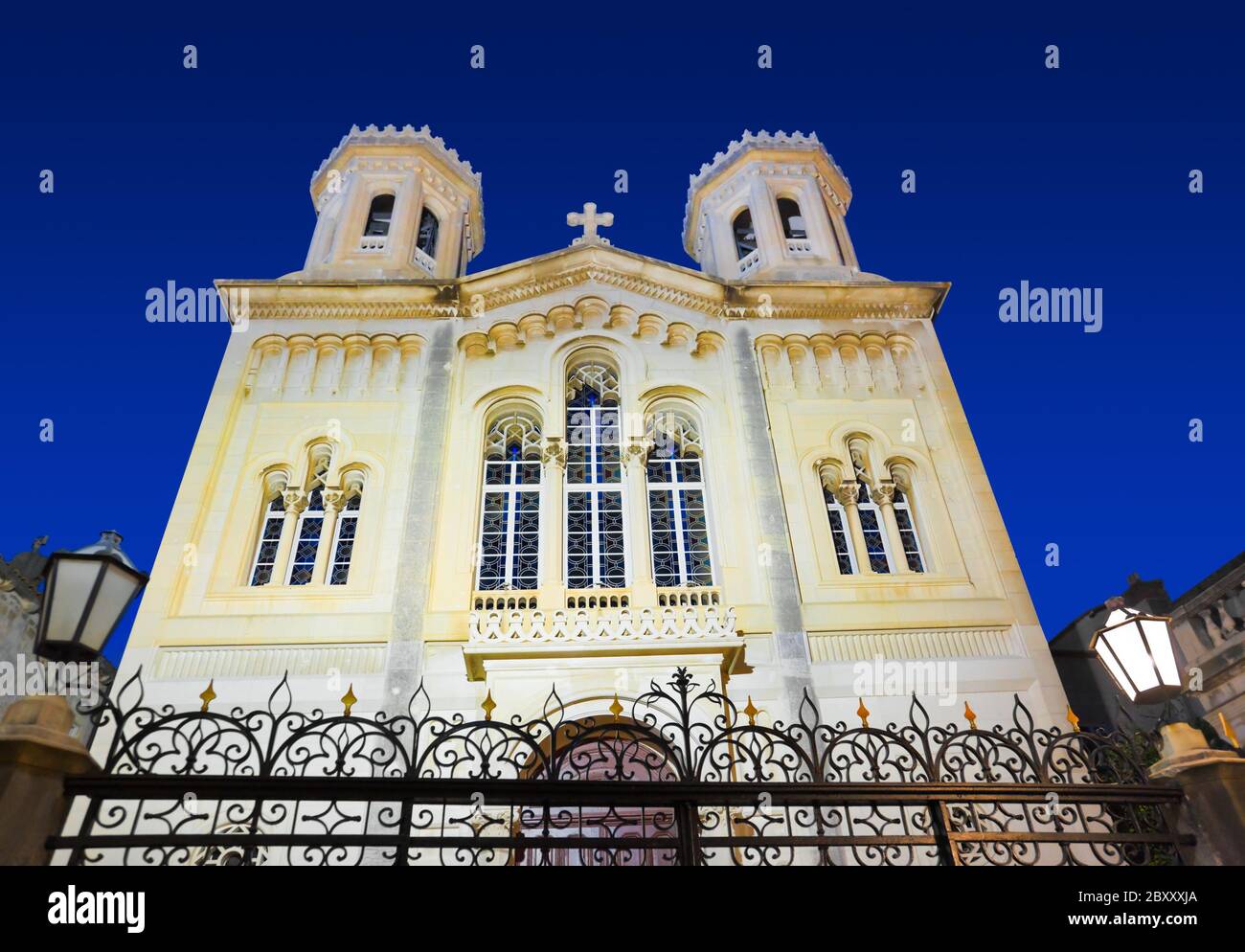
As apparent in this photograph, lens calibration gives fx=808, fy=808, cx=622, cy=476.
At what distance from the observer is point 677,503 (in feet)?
42.9

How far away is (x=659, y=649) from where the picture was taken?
415 inches

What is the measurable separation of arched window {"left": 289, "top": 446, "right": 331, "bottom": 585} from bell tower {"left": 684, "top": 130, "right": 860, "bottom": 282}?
381 inches

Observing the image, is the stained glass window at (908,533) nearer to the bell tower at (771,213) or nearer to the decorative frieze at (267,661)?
the bell tower at (771,213)

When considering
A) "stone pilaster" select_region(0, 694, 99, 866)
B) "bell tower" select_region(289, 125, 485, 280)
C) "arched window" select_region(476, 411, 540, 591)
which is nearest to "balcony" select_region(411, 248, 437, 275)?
"bell tower" select_region(289, 125, 485, 280)

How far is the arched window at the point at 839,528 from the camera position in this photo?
481 inches

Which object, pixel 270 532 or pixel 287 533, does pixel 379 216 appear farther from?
pixel 287 533

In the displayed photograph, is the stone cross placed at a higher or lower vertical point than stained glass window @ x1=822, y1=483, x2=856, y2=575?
higher

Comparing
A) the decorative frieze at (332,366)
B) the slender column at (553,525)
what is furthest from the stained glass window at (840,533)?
the decorative frieze at (332,366)

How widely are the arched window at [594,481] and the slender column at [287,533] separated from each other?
408 centimetres

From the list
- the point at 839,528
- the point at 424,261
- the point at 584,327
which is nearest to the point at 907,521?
the point at 839,528

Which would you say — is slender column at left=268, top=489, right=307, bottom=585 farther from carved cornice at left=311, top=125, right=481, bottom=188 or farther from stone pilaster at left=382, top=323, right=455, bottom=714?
carved cornice at left=311, top=125, right=481, bottom=188

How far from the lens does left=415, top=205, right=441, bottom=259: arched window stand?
62.1ft

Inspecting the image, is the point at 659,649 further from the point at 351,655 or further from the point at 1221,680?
the point at 1221,680

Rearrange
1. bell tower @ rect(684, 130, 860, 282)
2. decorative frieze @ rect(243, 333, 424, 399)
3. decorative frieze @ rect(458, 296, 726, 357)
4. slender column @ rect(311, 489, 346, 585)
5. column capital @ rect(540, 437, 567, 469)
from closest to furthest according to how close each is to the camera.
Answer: slender column @ rect(311, 489, 346, 585)
column capital @ rect(540, 437, 567, 469)
decorative frieze @ rect(243, 333, 424, 399)
decorative frieze @ rect(458, 296, 726, 357)
bell tower @ rect(684, 130, 860, 282)
